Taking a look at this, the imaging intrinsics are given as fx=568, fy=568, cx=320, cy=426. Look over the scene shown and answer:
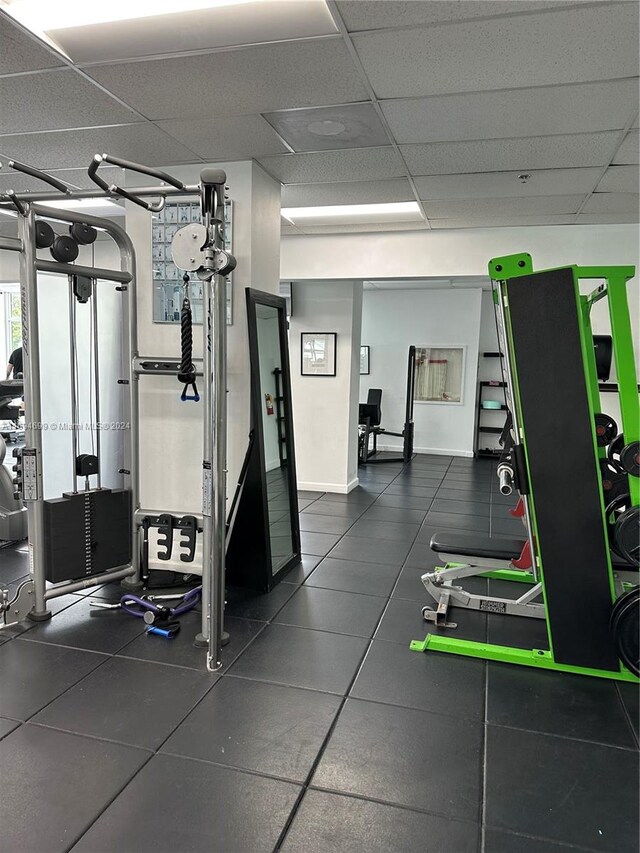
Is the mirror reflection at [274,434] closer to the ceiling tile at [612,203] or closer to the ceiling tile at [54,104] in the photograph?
the ceiling tile at [54,104]

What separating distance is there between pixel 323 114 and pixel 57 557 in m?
2.69

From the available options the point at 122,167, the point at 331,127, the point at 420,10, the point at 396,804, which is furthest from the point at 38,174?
the point at 396,804

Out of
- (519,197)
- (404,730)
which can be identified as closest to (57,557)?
(404,730)

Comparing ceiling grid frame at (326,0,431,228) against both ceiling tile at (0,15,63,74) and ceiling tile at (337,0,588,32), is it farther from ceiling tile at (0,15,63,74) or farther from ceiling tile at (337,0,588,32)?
ceiling tile at (0,15,63,74)

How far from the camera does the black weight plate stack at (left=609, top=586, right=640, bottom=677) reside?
7.86 feet

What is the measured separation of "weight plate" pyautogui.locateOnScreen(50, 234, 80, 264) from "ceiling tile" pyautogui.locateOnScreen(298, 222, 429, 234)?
268cm

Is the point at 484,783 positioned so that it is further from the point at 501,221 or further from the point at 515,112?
the point at 501,221

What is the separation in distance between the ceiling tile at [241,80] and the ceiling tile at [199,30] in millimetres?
65

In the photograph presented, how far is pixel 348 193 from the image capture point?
413 centimetres

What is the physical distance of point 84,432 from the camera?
12.8 ft

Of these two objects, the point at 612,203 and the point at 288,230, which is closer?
the point at 612,203

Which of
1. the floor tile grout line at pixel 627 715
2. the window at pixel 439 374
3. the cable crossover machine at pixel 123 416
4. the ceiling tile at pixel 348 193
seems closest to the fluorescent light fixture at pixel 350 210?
the ceiling tile at pixel 348 193

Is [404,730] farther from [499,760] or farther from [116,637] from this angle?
[116,637]

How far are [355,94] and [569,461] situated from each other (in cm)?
191
